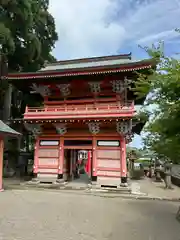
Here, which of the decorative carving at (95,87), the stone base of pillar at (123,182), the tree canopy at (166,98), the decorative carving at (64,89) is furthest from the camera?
the decorative carving at (64,89)

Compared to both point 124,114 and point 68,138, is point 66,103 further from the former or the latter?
point 124,114

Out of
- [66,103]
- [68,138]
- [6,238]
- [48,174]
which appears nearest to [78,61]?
[66,103]

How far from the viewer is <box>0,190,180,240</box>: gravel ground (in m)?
5.30

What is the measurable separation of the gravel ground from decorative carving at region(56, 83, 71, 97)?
7537 millimetres

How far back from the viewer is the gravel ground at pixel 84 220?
530 centimetres

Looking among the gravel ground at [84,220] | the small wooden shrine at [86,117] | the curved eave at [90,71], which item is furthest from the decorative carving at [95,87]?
the gravel ground at [84,220]

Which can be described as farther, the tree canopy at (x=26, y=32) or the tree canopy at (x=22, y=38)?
the tree canopy at (x=22, y=38)

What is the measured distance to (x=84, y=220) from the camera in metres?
6.61

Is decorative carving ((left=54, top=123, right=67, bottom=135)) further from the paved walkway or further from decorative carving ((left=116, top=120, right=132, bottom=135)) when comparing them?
the paved walkway

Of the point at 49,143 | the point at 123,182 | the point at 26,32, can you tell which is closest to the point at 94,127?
the point at 49,143

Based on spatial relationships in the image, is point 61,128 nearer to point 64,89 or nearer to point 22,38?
point 64,89

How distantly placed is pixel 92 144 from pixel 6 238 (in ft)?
30.5

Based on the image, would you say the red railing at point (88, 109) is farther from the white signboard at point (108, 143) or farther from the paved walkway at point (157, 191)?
the paved walkway at point (157, 191)

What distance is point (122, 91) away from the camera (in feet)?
47.1
